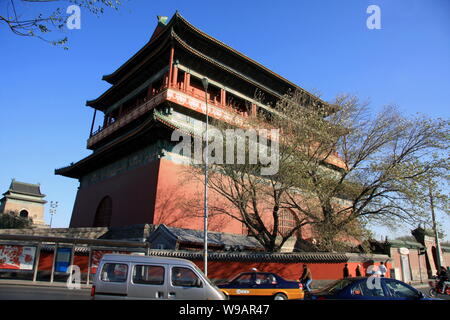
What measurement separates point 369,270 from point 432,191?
5066 mm

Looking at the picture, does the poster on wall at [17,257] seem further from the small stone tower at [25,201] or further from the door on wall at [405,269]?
the small stone tower at [25,201]

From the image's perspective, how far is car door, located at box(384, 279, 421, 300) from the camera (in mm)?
5906

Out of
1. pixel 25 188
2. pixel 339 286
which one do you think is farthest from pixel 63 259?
pixel 25 188

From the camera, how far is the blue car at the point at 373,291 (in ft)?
19.5

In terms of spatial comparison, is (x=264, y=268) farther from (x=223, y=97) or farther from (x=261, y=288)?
(x=223, y=97)

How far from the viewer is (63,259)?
12.5 metres

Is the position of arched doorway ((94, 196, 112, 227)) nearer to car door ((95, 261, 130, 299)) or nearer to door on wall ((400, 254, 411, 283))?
car door ((95, 261, 130, 299))

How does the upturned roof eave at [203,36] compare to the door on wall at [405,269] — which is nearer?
the door on wall at [405,269]

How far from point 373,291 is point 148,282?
461 cm

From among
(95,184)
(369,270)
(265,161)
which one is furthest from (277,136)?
(95,184)

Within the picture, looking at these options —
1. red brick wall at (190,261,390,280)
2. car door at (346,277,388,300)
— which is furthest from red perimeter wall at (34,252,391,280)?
car door at (346,277,388,300)

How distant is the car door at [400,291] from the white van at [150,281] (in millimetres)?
3489

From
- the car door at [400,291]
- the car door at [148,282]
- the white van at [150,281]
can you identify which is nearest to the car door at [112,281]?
the white van at [150,281]

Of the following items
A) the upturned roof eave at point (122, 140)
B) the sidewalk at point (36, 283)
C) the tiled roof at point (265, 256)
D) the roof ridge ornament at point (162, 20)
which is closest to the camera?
the sidewalk at point (36, 283)
